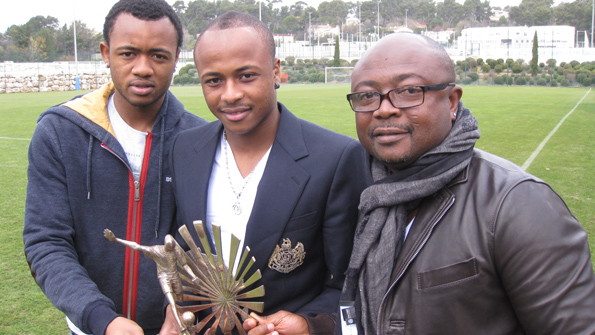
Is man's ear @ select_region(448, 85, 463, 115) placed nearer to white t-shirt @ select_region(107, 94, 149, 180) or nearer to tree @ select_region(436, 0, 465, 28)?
white t-shirt @ select_region(107, 94, 149, 180)

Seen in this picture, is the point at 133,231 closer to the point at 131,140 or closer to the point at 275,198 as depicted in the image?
the point at 131,140

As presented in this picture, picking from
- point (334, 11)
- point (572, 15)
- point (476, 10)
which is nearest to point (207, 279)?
point (572, 15)

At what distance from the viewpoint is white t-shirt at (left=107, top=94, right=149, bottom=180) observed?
7.85 feet

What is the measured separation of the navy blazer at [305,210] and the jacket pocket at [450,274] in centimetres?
49

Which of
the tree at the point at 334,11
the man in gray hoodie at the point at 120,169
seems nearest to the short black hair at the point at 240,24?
the man in gray hoodie at the point at 120,169

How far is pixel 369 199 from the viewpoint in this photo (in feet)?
5.76

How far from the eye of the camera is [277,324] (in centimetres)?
181

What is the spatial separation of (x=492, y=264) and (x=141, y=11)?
1792 mm

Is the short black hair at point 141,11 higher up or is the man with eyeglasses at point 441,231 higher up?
the short black hair at point 141,11

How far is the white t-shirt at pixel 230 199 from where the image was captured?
2002mm

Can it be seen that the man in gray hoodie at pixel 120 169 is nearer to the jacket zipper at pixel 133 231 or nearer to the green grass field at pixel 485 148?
the jacket zipper at pixel 133 231

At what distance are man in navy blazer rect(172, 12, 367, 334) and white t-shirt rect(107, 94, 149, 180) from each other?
404mm

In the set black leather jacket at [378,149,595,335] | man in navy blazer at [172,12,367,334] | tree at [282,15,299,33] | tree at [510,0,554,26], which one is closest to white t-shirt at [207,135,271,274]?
man in navy blazer at [172,12,367,334]

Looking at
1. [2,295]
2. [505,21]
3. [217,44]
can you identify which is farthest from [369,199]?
[505,21]
